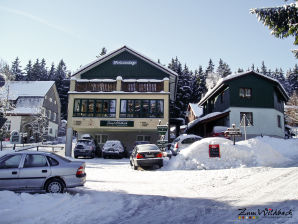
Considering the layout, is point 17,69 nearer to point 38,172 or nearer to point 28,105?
point 28,105

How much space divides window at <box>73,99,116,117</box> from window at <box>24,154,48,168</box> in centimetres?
1800

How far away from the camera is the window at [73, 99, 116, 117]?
25828mm

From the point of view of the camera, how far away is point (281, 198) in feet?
22.3

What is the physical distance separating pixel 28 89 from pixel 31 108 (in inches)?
202

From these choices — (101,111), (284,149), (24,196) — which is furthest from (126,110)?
(24,196)

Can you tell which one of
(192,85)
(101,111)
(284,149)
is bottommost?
(284,149)

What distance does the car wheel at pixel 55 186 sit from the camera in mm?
7613

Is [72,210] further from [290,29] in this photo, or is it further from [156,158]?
[290,29]

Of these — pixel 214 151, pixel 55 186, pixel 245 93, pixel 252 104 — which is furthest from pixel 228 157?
pixel 245 93

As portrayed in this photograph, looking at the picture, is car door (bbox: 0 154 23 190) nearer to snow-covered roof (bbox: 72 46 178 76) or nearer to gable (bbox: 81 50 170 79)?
gable (bbox: 81 50 170 79)

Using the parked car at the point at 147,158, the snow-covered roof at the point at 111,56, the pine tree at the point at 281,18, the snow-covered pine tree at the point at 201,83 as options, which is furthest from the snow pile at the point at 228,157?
the snow-covered pine tree at the point at 201,83

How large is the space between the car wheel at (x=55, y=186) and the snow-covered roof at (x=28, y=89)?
121 feet

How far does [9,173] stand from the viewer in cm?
729

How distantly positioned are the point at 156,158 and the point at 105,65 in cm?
1814
